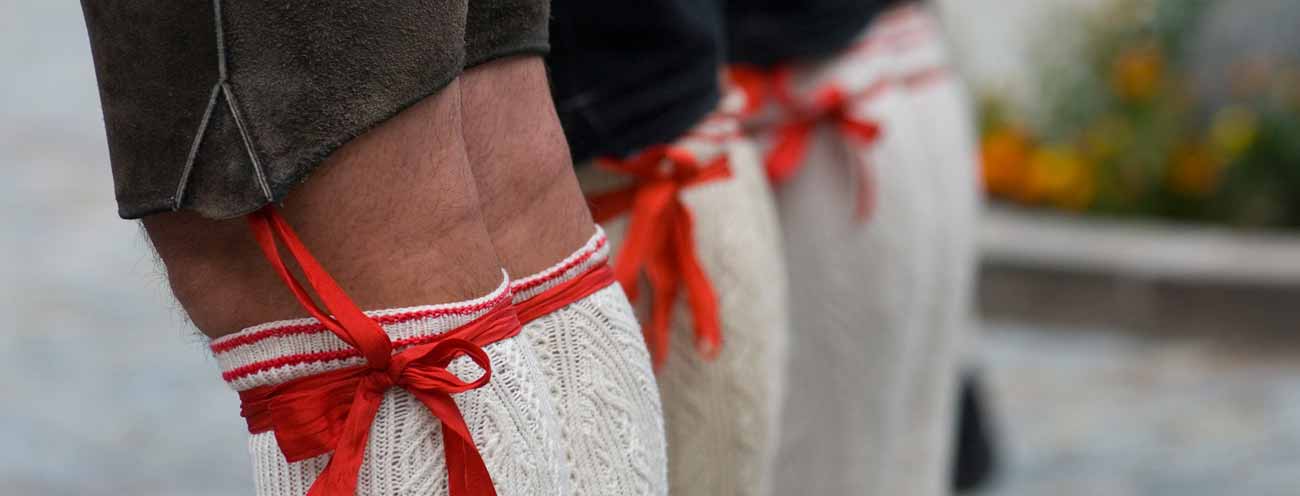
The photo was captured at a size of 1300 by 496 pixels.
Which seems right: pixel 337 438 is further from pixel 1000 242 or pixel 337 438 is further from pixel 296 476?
pixel 1000 242

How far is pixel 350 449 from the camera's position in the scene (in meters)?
0.94

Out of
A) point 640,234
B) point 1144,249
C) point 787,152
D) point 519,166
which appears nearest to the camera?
point 519,166

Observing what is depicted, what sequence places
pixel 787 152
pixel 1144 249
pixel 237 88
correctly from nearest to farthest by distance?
pixel 237 88 < pixel 787 152 < pixel 1144 249

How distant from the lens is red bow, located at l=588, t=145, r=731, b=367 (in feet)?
4.62

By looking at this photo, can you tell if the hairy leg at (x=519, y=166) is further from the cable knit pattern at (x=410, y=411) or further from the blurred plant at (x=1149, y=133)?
the blurred plant at (x=1149, y=133)

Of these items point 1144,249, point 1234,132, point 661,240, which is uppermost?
point 661,240

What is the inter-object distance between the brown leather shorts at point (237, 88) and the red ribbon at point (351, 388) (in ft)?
0.13

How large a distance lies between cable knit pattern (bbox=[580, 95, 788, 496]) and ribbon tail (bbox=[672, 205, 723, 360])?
3 cm

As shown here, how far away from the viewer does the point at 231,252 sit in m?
0.94

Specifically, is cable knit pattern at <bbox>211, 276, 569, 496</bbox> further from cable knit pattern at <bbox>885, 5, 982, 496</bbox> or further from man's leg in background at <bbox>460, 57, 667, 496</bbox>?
cable knit pattern at <bbox>885, 5, 982, 496</bbox>

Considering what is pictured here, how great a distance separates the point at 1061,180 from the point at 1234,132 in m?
0.41

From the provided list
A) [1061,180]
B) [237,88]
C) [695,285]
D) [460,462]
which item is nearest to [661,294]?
[695,285]

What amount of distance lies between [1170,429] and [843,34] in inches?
68.1

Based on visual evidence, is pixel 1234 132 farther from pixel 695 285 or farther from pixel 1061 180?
pixel 695 285
